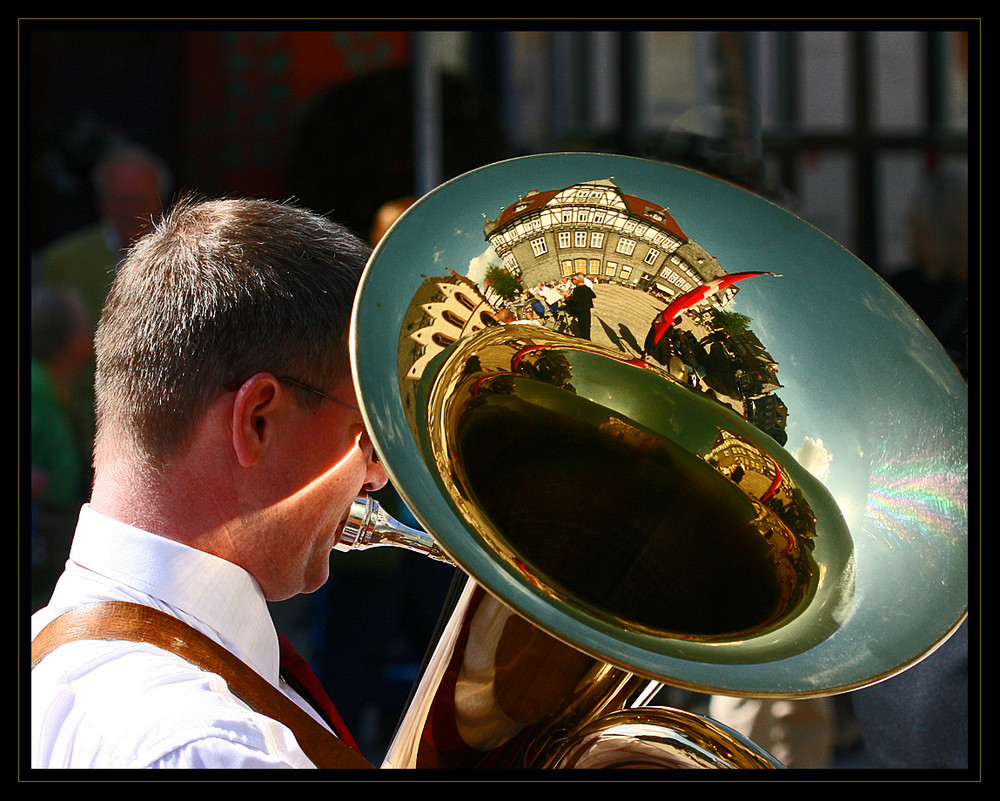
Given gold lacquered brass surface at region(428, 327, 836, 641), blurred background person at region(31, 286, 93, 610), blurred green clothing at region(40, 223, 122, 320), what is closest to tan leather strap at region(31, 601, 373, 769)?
gold lacquered brass surface at region(428, 327, 836, 641)

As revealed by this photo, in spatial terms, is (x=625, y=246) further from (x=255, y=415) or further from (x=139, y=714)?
(x=139, y=714)

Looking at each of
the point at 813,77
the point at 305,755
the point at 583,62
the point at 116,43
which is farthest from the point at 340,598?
the point at 813,77

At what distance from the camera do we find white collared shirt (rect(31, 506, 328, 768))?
0.83 m

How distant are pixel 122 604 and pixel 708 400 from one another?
763 millimetres

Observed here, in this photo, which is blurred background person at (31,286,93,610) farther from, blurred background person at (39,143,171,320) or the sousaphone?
the sousaphone

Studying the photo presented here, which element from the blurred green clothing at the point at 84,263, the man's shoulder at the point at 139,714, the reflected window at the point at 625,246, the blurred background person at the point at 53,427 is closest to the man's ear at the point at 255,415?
the man's shoulder at the point at 139,714

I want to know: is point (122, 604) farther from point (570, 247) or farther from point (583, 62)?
point (583, 62)

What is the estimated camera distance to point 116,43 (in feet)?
14.0

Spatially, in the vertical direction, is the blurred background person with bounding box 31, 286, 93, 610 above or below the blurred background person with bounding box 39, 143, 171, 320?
below

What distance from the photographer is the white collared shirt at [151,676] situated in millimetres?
826

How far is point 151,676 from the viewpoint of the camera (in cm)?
89

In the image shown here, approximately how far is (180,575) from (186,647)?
74 mm

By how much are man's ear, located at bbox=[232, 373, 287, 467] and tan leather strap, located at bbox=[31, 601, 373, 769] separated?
0.60ft

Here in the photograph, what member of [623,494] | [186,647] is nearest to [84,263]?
[623,494]
